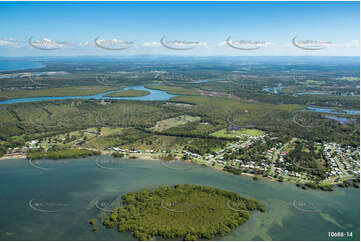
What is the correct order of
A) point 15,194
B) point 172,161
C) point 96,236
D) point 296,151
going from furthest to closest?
point 296,151
point 172,161
point 15,194
point 96,236

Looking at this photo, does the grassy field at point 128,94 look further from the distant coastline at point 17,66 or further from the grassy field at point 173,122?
the distant coastline at point 17,66

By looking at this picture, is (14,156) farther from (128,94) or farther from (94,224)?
(128,94)

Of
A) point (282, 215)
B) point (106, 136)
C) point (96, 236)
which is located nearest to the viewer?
point (96, 236)

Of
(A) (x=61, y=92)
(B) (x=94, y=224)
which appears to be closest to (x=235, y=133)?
(B) (x=94, y=224)

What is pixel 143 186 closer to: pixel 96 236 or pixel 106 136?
pixel 96 236

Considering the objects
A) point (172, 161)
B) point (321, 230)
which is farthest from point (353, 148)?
point (172, 161)

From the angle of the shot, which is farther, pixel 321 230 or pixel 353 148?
pixel 353 148

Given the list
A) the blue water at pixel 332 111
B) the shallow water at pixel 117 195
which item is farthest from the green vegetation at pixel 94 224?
the blue water at pixel 332 111
